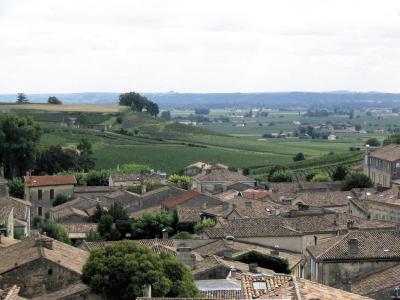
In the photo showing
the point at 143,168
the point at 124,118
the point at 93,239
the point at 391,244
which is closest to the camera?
the point at 391,244

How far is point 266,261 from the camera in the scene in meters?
43.6

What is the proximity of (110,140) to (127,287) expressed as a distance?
100 meters

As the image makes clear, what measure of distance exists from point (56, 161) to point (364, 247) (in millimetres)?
64141

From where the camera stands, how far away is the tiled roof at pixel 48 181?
8288 centimetres

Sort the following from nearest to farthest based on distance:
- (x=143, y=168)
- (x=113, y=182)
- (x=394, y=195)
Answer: (x=394, y=195) < (x=113, y=182) < (x=143, y=168)

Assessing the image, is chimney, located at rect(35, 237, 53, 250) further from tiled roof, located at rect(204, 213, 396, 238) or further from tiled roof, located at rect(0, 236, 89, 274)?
tiled roof, located at rect(204, 213, 396, 238)

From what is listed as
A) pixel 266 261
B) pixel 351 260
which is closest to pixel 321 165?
pixel 266 261

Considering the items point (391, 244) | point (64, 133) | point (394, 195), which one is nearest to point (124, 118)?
point (64, 133)

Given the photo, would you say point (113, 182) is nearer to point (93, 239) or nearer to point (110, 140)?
point (93, 239)

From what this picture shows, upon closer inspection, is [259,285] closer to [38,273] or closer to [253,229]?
[38,273]

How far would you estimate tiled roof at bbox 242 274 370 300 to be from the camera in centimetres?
1620

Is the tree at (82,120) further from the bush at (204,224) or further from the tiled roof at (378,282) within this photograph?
the tiled roof at (378,282)

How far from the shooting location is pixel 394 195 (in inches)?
2606

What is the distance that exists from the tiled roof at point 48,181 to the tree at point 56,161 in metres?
15.0
